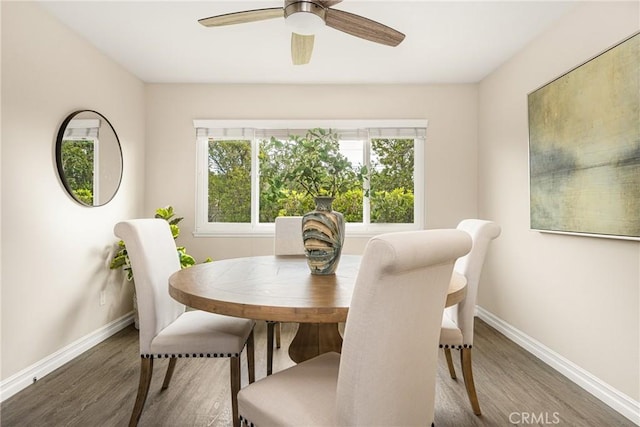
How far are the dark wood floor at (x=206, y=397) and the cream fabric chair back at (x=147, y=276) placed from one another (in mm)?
531

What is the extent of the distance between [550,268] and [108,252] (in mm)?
3562

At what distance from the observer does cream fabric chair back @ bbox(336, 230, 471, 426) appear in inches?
33.9

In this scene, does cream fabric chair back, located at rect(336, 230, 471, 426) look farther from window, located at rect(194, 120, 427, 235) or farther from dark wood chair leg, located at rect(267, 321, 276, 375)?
window, located at rect(194, 120, 427, 235)

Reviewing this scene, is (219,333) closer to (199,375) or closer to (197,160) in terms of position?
(199,375)

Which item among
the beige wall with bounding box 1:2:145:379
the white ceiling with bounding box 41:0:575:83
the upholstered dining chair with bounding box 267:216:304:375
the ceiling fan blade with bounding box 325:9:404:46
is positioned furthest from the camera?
the upholstered dining chair with bounding box 267:216:304:375

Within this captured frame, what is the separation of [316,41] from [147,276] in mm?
2185

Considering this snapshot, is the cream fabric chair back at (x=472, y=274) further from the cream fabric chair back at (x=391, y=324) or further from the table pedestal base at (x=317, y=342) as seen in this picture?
the cream fabric chair back at (x=391, y=324)

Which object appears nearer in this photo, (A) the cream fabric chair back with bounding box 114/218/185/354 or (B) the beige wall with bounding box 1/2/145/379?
(A) the cream fabric chair back with bounding box 114/218/185/354

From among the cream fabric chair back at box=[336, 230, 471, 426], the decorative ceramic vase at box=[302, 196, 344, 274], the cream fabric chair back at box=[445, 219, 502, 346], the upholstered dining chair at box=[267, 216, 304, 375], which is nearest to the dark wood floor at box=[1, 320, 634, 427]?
the cream fabric chair back at box=[445, 219, 502, 346]

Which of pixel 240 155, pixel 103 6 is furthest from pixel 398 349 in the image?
pixel 240 155

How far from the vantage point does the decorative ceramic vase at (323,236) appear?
5.55ft

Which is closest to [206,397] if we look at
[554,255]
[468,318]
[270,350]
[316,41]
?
[270,350]

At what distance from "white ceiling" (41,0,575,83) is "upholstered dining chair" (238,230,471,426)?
6.66 ft

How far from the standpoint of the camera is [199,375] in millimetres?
2355
